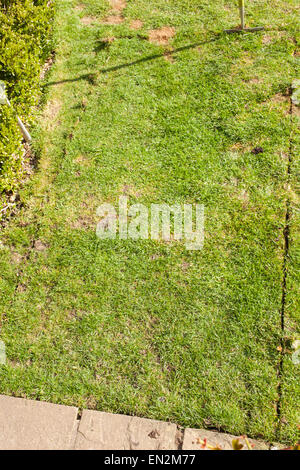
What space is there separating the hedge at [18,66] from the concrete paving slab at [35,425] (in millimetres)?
2624

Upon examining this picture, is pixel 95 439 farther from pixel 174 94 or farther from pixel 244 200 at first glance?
pixel 174 94

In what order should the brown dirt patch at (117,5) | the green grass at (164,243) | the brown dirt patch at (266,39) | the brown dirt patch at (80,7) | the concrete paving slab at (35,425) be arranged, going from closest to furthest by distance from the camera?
the concrete paving slab at (35,425) < the green grass at (164,243) < the brown dirt patch at (266,39) < the brown dirt patch at (117,5) < the brown dirt patch at (80,7)

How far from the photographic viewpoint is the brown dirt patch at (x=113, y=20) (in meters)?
7.19

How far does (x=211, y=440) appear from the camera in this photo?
3.55 metres

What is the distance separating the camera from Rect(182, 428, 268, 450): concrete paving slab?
138 inches

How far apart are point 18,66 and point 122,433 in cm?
502

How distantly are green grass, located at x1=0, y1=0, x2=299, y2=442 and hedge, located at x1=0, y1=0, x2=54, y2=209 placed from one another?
0.31 metres

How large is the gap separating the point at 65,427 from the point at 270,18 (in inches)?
270

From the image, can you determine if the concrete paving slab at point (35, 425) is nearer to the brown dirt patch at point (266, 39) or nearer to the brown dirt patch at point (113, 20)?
the brown dirt patch at point (266, 39)

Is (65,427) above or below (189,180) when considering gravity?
below

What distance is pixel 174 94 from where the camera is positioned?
6.00 meters

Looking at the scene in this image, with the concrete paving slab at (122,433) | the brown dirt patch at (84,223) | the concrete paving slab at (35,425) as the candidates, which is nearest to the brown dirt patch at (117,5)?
the brown dirt patch at (84,223)

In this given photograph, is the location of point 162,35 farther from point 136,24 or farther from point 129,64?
point 129,64
